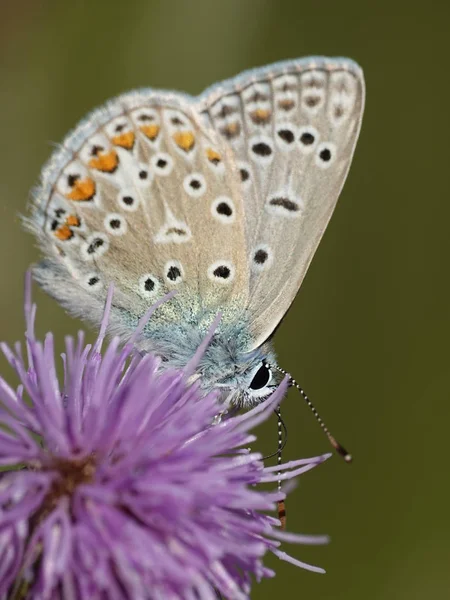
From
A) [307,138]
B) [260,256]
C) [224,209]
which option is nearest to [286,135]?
[307,138]

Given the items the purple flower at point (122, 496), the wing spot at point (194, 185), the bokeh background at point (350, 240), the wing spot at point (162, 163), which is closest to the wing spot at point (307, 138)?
the wing spot at point (194, 185)

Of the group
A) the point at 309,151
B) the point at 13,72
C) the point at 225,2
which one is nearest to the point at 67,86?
the point at 13,72

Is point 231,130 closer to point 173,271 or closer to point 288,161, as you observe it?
point 288,161

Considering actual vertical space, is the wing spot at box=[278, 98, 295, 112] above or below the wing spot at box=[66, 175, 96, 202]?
above

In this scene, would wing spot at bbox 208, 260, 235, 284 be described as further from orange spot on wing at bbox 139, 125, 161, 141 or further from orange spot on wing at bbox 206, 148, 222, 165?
orange spot on wing at bbox 139, 125, 161, 141

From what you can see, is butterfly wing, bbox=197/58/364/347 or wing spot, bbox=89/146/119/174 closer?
butterfly wing, bbox=197/58/364/347

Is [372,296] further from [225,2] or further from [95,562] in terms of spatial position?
[95,562]

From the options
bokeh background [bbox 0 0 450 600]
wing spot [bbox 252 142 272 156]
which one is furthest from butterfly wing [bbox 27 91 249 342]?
bokeh background [bbox 0 0 450 600]
